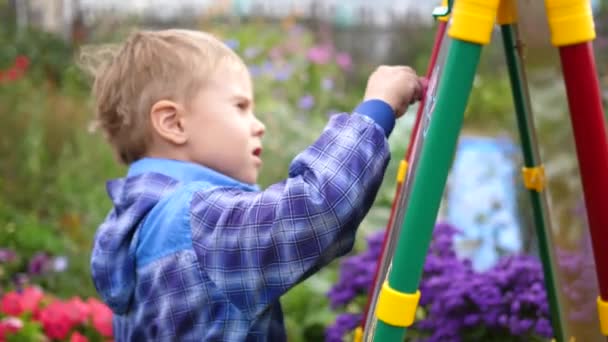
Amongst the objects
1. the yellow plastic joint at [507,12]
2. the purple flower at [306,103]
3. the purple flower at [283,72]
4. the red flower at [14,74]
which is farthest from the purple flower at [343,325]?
the red flower at [14,74]

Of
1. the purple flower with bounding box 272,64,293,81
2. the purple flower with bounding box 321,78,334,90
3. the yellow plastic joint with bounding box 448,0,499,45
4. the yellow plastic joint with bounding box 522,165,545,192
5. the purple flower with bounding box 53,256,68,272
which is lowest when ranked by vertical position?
the purple flower with bounding box 53,256,68,272

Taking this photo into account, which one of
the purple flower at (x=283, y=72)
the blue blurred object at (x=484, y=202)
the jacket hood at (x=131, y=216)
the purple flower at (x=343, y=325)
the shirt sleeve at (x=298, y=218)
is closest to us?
the shirt sleeve at (x=298, y=218)

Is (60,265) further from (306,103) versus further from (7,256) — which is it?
(306,103)

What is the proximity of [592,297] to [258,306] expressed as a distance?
721 mm

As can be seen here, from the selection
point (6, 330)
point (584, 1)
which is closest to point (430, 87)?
point (584, 1)

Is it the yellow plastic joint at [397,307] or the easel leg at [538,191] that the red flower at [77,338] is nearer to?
the easel leg at [538,191]

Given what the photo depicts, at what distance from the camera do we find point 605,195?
63.9 inches

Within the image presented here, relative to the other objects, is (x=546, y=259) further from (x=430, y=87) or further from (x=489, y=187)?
(x=489, y=187)

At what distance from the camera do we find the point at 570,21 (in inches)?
59.5

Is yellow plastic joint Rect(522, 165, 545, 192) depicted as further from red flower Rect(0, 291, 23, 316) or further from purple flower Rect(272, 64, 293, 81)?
purple flower Rect(272, 64, 293, 81)

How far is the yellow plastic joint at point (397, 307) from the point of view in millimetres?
1483

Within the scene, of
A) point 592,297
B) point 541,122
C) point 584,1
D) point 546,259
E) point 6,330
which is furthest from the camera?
point 541,122

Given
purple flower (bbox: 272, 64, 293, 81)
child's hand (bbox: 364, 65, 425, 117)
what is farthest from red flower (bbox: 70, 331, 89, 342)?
purple flower (bbox: 272, 64, 293, 81)

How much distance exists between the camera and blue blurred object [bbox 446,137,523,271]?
4637 mm
